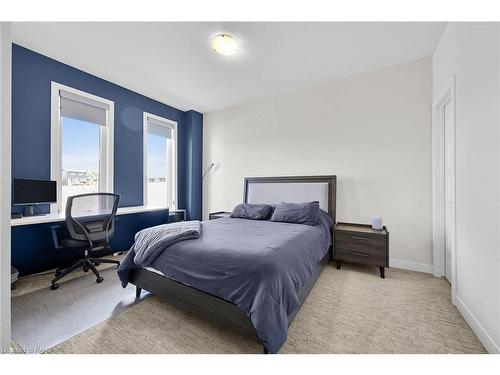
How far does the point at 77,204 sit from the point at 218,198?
253cm

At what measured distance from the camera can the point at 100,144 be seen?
133 inches

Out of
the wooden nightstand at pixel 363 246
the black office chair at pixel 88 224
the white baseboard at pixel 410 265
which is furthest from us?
the white baseboard at pixel 410 265

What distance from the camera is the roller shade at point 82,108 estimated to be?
2.90 metres

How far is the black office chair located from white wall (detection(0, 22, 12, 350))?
50.6 inches

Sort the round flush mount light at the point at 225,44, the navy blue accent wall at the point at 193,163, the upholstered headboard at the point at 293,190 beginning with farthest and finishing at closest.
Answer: the navy blue accent wall at the point at 193,163, the upholstered headboard at the point at 293,190, the round flush mount light at the point at 225,44

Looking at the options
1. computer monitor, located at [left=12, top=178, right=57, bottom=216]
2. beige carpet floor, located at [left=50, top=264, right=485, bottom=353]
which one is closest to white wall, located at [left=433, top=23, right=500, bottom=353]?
beige carpet floor, located at [left=50, top=264, right=485, bottom=353]

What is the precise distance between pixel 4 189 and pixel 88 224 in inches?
60.8

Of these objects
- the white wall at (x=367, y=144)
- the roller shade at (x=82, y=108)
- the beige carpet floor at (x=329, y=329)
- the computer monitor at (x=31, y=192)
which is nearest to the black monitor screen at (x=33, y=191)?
the computer monitor at (x=31, y=192)

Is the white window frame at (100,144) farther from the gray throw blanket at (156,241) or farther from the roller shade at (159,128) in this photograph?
the gray throw blanket at (156,241)

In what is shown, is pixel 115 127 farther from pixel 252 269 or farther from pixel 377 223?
pixel 377 223

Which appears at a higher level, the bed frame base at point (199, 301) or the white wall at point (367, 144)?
the white wall at point (367, 144)

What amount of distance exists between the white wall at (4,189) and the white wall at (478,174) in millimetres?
2931

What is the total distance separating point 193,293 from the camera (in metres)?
1.62
